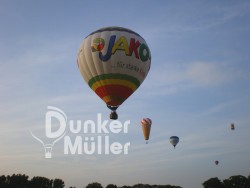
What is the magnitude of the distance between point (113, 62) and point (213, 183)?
104 m

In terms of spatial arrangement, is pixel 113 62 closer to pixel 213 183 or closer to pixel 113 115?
pixel 113 115

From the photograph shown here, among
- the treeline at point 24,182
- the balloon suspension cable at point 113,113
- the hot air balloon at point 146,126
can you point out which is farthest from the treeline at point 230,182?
the balloon suspension cable at point 113,113

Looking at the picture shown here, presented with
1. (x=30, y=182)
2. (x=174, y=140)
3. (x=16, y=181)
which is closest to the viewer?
(x=174, y=140)

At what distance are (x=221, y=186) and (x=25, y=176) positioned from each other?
234 ft

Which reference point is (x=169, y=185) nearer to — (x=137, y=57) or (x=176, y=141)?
(x=176, y=141)

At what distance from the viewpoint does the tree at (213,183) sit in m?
121

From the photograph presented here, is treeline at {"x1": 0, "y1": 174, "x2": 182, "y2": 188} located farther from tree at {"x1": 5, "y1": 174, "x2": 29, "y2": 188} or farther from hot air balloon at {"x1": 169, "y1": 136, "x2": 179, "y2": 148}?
hot air balloon at {"x1": 169, "y1": 136, "x2": 179, "y2": 148}

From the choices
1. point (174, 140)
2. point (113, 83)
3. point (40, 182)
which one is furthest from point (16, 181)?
point (113, 83)

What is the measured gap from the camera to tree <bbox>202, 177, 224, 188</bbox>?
12100 cm

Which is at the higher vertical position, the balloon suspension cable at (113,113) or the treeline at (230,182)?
the balloon suspension cable at (113,113)

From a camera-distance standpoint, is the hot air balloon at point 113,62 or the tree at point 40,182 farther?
the tree at point 40,182

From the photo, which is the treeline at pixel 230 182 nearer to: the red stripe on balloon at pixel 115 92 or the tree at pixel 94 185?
the tree at pixel 94 185

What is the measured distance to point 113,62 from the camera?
29.3 meters

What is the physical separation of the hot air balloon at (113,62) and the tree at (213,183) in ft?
331
